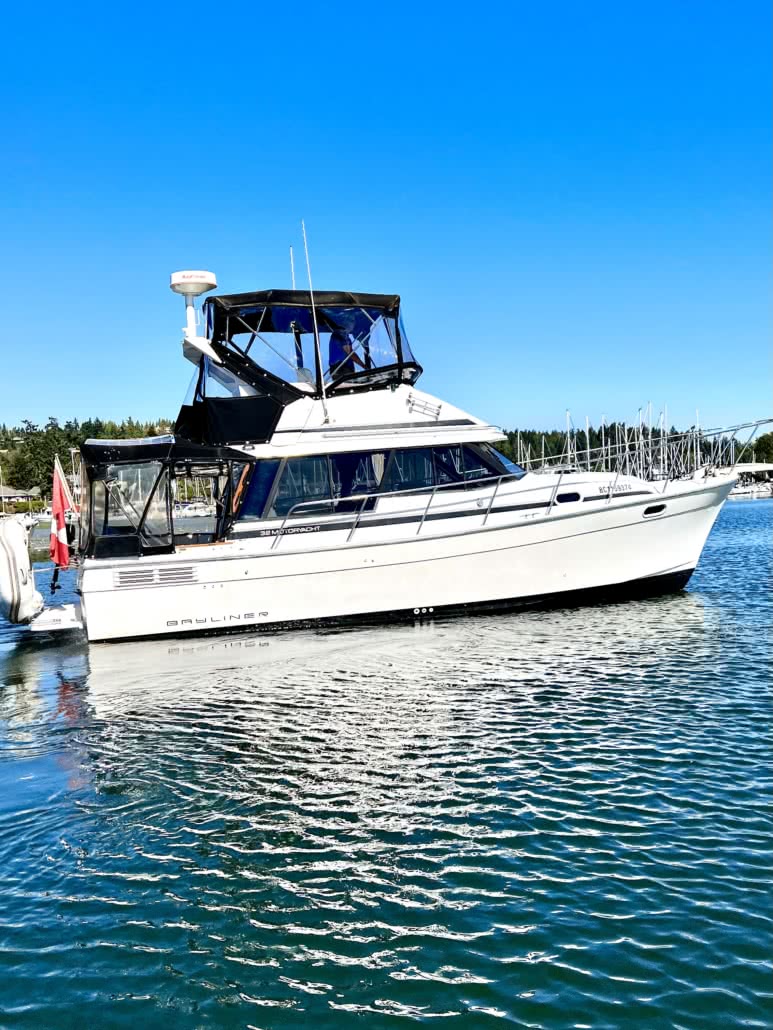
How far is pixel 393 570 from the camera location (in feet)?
46.9

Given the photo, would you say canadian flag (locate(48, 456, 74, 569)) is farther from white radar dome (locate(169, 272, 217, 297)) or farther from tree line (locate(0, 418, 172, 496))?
tree line (locate(0, 418, 172, 496))

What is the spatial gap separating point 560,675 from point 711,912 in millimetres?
5500

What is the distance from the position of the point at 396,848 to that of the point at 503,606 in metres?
9.31

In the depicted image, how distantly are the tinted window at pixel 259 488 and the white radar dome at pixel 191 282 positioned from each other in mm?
3768

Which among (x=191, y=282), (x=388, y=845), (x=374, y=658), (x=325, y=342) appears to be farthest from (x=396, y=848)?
(x=191, y=282)

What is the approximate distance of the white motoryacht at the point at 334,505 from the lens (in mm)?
13789

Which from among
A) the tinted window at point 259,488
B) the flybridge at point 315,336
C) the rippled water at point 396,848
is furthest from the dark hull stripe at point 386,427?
the rippled water at point 396,848

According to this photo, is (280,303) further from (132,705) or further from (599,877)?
(599,877)

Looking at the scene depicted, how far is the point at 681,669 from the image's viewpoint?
10.3m

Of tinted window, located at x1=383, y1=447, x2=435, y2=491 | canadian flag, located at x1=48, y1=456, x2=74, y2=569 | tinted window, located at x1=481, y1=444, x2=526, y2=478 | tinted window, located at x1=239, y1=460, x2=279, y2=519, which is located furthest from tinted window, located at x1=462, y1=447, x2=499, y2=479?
canadian flag, located at x1=48, y1=456, x2=74, y2=569

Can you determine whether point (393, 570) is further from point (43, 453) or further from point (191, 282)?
point (43, 453)

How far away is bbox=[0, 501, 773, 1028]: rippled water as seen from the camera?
4.24 meters

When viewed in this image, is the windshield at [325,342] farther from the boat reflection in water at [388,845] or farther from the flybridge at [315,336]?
the boat reflection in water at [388,845]

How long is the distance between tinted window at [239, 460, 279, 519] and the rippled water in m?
4.09
